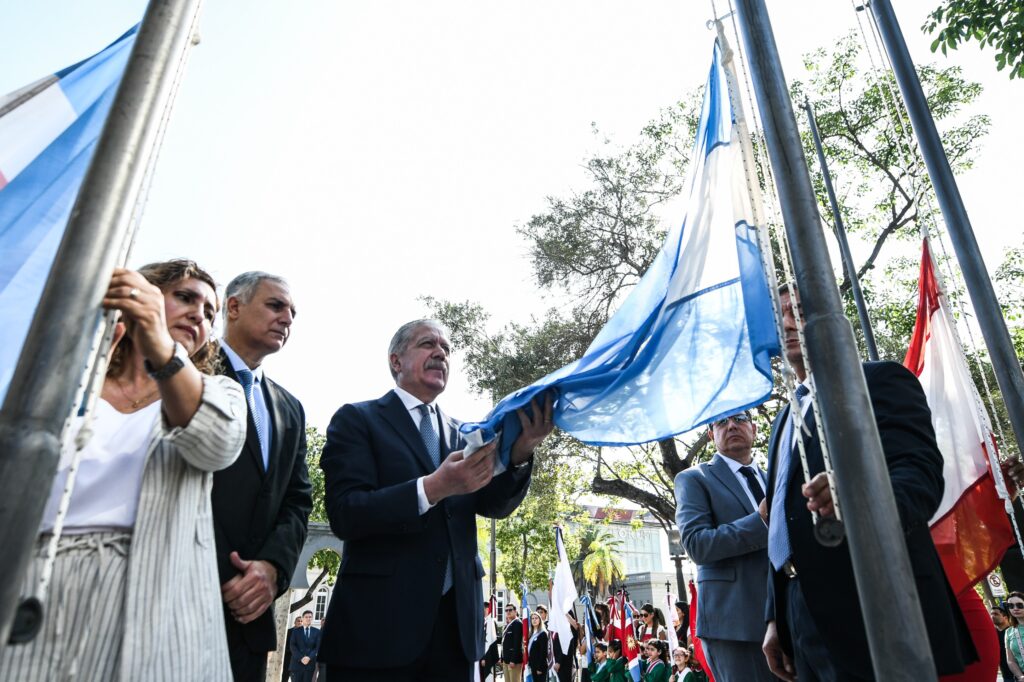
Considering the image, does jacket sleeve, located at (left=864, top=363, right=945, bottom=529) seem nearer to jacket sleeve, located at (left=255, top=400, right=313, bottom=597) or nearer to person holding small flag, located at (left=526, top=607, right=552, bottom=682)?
jacket sleeve, located at (left=255, top=400, right=313, bottom=597)

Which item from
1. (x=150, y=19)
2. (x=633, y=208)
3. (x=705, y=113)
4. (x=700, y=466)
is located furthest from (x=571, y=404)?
(x=633, y=208)

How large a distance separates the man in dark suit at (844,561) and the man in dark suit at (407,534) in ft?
3.21

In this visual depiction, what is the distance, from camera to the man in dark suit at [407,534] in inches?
107

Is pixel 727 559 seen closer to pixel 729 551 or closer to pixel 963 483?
pixel 729 551

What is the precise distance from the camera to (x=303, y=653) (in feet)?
53.4

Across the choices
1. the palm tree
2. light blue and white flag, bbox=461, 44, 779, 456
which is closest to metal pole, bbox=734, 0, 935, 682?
light blue and white flag, bbox=461, 44, 779, 456

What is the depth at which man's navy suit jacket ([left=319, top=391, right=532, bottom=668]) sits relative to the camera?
8.92 feet

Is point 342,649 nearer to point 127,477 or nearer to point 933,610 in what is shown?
point 127,477

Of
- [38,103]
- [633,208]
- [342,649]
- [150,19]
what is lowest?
[342,649]

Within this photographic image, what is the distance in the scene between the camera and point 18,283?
211cm

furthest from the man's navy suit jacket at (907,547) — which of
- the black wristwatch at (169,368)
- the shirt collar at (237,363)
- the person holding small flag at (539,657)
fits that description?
the person holding small flag at (539,657)

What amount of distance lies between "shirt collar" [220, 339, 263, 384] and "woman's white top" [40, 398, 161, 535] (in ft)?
3.18

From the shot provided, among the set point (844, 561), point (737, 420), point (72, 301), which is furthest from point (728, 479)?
point (72, 301)

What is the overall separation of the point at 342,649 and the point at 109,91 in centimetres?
221
